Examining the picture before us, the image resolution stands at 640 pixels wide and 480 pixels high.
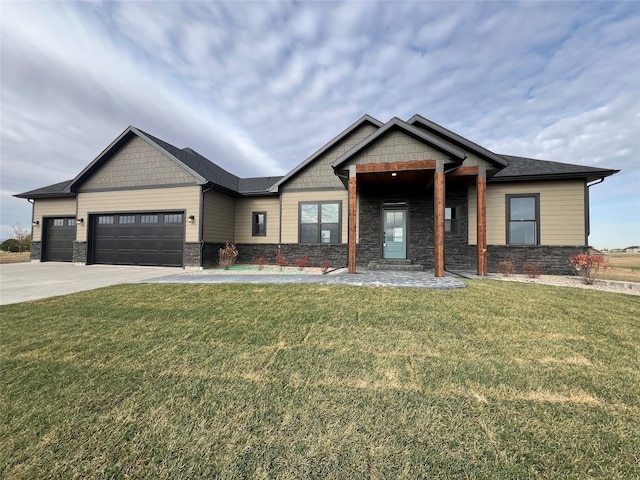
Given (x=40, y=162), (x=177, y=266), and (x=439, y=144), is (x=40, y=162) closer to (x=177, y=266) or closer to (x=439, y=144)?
(x=177, y=266)

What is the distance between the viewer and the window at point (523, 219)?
10.2 meters

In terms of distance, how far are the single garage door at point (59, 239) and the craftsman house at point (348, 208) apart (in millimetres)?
69

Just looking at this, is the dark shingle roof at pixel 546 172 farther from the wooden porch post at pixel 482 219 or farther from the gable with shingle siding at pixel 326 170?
the gable with shingle siding at pixel 326 170

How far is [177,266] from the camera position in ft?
40.7

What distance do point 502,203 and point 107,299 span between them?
13309 millimetres

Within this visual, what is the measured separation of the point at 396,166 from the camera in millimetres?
8312

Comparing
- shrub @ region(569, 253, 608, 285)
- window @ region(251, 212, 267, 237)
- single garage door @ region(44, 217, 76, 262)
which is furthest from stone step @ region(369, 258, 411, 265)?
single garage door @ region(44, 217, 76, 262)

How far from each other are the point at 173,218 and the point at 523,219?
50.5ft

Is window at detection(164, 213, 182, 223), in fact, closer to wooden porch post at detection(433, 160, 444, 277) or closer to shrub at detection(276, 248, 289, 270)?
shrub at detection(276, 248, 289, 270)

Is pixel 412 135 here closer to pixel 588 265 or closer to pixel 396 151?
pixel 396 151

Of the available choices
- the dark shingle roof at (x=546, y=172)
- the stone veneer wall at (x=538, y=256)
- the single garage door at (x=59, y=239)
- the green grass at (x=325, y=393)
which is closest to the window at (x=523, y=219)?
the stone veneer wall at (x=538, y=256)

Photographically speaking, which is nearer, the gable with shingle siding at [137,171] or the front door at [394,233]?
the front door at [394,233]

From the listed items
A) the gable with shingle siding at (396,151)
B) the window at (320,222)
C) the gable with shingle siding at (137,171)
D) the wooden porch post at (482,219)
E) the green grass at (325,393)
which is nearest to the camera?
the green grass at (325,393)

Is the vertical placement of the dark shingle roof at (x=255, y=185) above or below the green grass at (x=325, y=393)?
above
